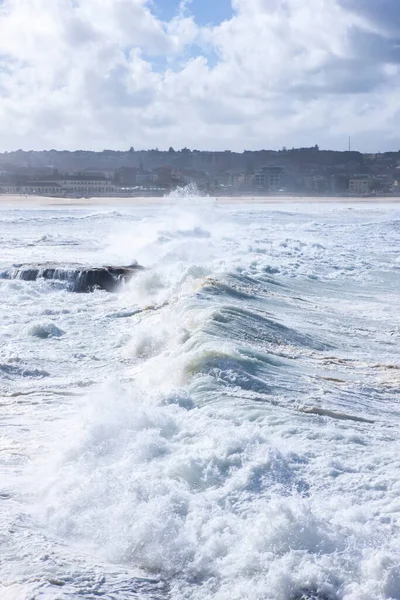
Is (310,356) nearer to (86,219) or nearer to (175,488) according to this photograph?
(175,488)

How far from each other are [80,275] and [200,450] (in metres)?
11.6

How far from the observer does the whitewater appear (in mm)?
4559

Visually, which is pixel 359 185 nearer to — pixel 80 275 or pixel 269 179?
pixel 269 179

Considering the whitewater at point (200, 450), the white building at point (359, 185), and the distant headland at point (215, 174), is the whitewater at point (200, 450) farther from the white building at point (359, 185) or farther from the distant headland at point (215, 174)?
the white building at point (359, 185)

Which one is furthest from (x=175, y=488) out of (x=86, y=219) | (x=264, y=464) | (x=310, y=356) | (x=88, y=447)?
(x=86, y=219)

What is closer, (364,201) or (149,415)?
(149,415)

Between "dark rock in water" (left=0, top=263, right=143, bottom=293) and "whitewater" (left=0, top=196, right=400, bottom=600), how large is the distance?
2718 mm

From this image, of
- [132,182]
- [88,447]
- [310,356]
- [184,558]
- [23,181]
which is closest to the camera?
[184,558]

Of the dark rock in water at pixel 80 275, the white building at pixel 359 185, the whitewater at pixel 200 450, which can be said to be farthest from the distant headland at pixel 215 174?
the whitewater at pixel 200 450

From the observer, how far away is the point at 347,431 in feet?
21.9

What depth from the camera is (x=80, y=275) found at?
56.7ft

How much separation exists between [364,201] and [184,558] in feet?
238

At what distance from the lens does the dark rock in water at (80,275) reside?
17.0m

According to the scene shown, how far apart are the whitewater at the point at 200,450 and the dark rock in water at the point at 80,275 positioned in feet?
8.92
